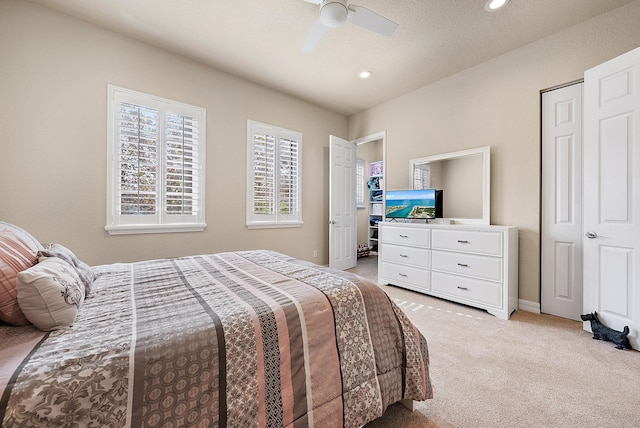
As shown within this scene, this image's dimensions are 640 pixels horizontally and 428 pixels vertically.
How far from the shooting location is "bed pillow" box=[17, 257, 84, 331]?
→ 35.4 inches

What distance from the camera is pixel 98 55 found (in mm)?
2510

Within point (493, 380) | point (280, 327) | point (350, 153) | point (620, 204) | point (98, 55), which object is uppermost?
point (98, 55)

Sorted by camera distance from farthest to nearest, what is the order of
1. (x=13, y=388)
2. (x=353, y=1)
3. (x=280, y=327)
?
(x=353, y=1), (x=280, y=327), (x=13, y=388)

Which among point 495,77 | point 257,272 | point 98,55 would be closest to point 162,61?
point 98,55

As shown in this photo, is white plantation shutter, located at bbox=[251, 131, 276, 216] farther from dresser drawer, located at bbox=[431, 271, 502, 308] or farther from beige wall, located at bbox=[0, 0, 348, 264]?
dresser drawer, located at bbox=[431, 271, 502, 308]

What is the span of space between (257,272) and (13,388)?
1089 millimetres

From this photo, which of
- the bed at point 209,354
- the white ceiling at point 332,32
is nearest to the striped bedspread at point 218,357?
the bed at point 209,354

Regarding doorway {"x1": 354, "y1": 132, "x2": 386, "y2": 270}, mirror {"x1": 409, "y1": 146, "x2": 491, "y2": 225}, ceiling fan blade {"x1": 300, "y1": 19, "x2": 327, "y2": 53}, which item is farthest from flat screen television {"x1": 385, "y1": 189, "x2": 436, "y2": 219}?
doorway {"x1": 354, "y1": 132, "x2": 386, "y2": 270}

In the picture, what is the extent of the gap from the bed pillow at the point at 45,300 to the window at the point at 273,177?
2.55 metres

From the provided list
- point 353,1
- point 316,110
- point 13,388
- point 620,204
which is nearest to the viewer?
point 13,388

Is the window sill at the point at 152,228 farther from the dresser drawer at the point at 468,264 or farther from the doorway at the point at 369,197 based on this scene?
the doorway at the point at 369,197

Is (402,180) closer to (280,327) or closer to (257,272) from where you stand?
(257,272)

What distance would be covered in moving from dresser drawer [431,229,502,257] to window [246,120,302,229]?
2060mm

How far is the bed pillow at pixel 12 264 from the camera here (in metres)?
0.91
